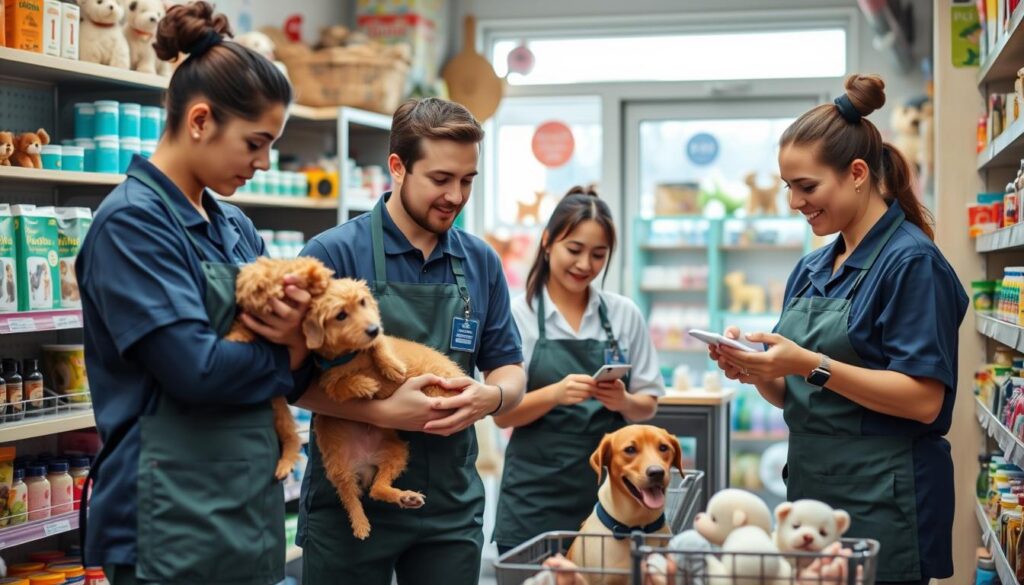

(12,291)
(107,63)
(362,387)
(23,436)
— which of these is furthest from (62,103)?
(362,387)

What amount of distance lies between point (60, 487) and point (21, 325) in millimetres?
592

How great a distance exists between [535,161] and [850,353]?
5581 millimetres

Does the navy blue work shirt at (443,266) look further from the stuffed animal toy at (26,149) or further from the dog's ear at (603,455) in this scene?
the stuffed animal toy at (26,149)

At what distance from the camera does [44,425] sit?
3420mm

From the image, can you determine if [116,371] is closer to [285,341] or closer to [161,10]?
[285,341]

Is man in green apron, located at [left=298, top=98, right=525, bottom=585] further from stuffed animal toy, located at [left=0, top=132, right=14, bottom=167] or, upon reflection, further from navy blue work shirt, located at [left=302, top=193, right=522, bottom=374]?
stuffed animal toy, located at [left=0, top=132, right=14, bottom=167]

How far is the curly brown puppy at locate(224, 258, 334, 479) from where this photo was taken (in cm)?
189

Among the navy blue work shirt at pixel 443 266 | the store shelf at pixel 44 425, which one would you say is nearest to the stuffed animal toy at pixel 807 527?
the navy blue work shirt at pixel 443 266

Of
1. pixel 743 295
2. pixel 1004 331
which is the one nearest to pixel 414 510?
pixel 1004 331

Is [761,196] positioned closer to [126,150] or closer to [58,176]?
[126,150]

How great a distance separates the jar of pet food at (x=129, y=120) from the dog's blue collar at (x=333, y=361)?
7.36 feet

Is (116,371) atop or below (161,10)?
below

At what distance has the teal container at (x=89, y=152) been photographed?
392 cm

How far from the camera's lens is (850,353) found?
2.38 metres
